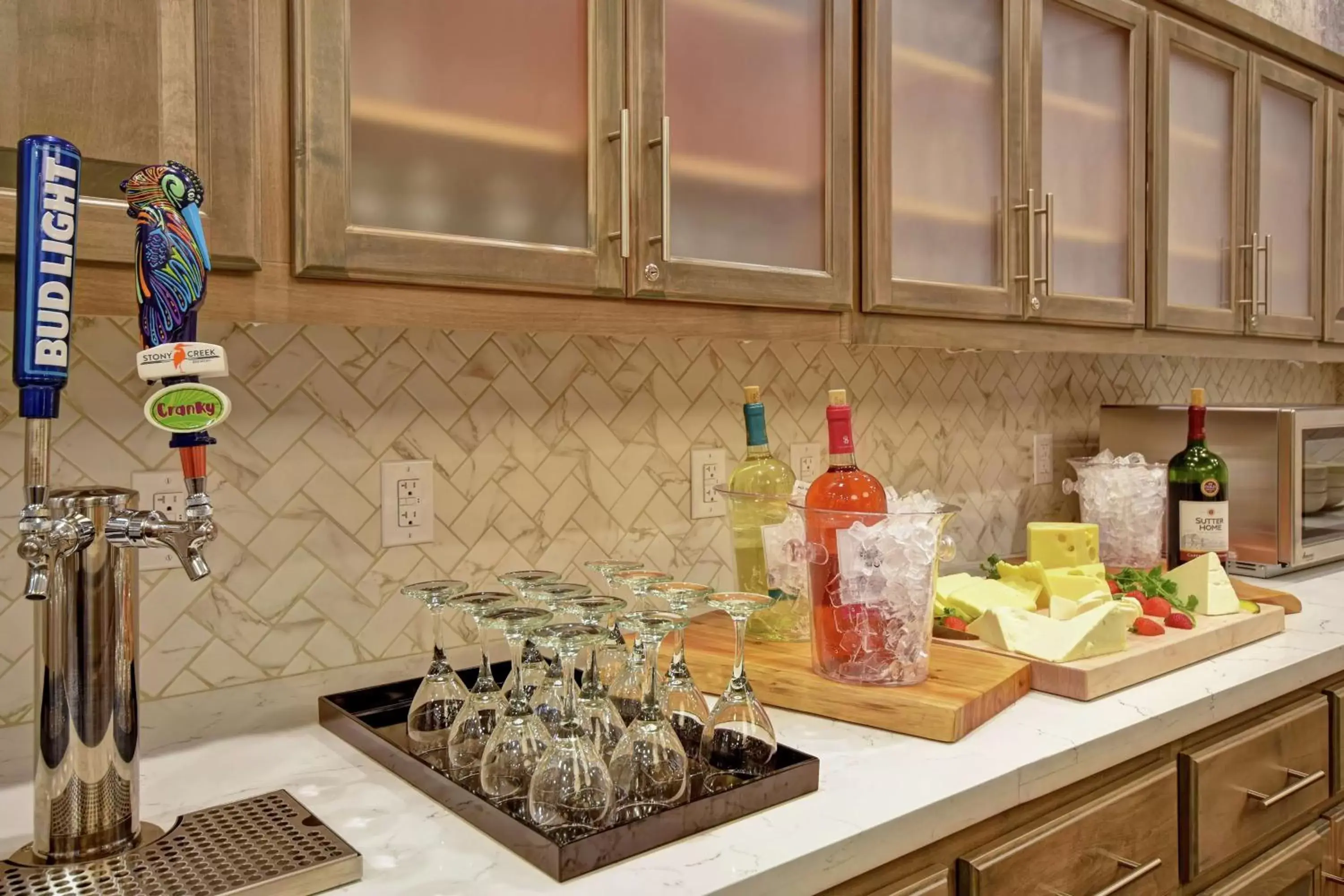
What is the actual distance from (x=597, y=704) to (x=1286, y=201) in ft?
7.59

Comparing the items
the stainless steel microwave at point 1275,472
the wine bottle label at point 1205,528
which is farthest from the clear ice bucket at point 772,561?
the stainless steel microwave at point 1275,472

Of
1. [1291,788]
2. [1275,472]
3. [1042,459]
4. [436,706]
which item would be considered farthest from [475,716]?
[1275,472]

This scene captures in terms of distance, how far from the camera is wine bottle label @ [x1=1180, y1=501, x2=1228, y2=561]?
82.7 inches

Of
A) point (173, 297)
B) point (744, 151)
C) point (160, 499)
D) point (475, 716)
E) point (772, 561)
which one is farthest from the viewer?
point (772, 561)

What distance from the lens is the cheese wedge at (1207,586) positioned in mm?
1764

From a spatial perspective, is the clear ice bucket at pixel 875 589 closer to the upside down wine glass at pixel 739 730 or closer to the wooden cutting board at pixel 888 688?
the wooden cutting board at pixel 888 688

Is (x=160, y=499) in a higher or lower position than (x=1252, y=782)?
higher

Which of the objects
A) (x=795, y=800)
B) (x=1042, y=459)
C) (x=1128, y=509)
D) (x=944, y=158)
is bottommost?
(x=795, y=800)

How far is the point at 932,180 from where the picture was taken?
5.48 feet

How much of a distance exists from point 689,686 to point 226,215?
69 cm

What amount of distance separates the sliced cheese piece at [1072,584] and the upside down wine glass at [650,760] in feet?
3.23

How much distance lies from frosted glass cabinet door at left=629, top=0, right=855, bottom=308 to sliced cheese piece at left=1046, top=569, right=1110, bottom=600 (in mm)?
643

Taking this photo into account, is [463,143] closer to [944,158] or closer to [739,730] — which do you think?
[739,730]

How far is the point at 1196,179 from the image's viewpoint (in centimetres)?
220
